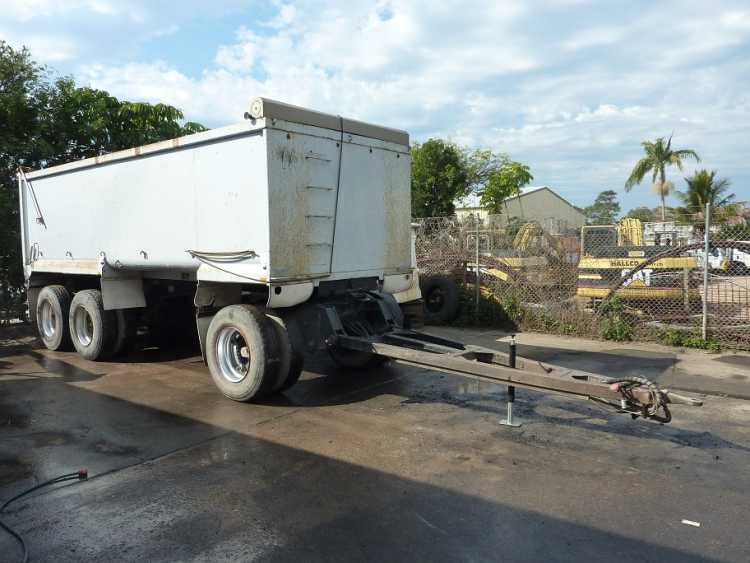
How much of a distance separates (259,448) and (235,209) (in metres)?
2.64

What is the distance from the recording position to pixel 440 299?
41.2 ft

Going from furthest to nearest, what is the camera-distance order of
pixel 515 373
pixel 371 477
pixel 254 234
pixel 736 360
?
1. pixel 736 360
2. pixel 254 234
3. pixel 515 373
4. pixel 371 477

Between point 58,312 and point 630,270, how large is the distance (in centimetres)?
990

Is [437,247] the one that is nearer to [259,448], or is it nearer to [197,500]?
[259,448]

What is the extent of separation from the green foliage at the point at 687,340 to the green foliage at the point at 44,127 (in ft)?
41.2

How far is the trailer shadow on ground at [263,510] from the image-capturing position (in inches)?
143

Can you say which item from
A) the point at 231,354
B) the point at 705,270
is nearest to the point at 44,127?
the point at 231,354

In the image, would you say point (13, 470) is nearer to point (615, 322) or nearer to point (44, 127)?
point (615, 322)

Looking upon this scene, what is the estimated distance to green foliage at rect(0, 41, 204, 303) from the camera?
12836 millimetres

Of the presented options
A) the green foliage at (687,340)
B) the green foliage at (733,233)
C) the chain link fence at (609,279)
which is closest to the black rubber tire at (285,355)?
the chain link fence at (609,279)

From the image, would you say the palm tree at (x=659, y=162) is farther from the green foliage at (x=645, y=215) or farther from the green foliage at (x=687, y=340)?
the green foliage at (x=687, y=340)

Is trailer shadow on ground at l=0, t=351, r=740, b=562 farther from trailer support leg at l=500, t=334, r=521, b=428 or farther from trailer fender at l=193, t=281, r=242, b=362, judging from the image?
trailer fender at l=193, t=281, r=242, b=362

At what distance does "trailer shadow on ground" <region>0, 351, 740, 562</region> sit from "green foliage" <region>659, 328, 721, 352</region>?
6.05 meters

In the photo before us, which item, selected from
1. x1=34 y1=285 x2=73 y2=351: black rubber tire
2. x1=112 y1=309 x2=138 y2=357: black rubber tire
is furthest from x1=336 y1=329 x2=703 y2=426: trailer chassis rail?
x1=34 y1=285 x2=73 y2=351: black rubber tire
